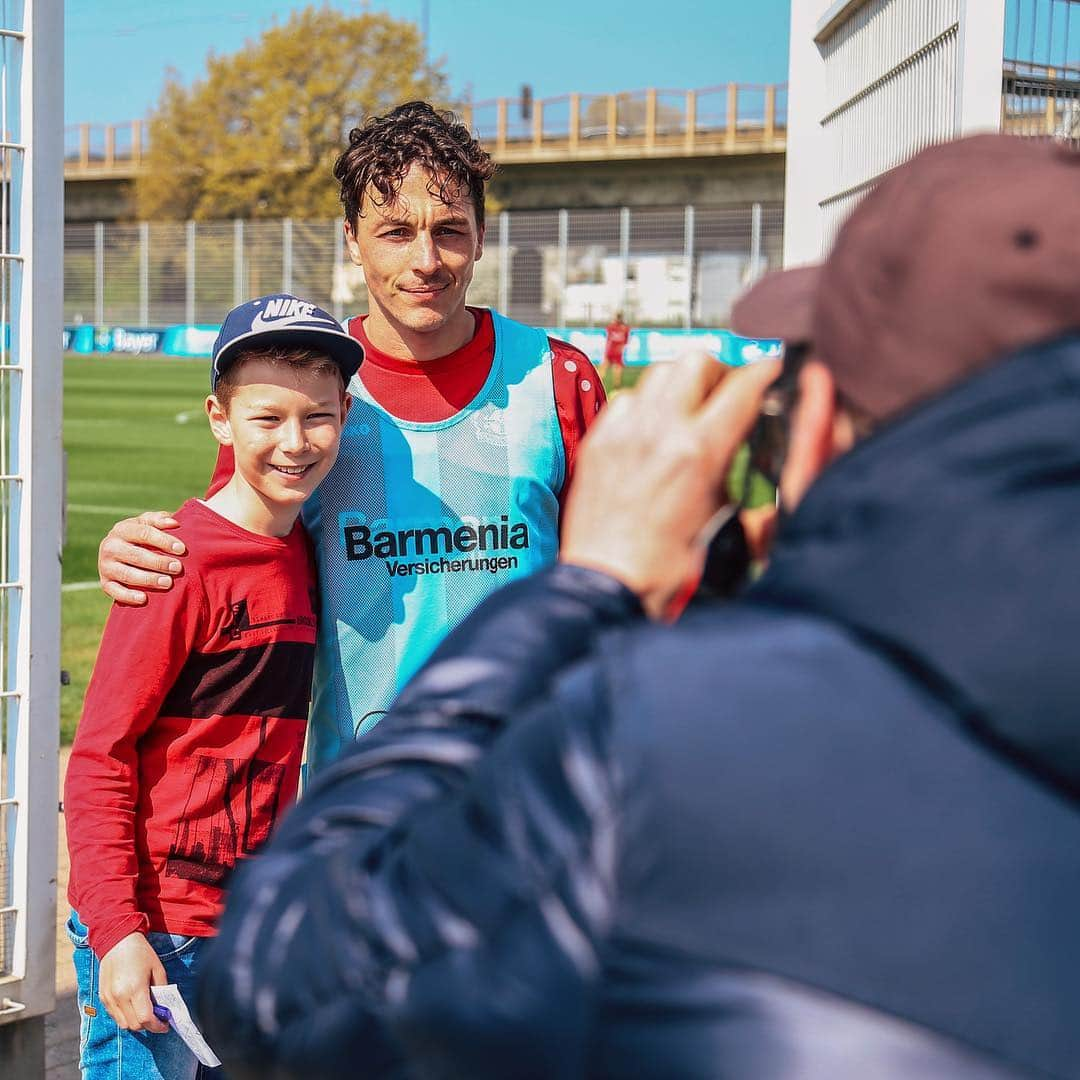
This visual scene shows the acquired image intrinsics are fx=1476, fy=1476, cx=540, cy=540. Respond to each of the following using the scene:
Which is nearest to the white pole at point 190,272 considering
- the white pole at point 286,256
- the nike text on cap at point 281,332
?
the white pole at point 286,256

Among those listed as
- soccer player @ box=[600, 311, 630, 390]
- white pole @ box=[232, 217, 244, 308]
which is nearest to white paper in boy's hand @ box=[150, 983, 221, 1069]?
soccer player @ box=[600, 311, 630, 390]

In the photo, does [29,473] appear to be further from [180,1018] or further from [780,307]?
[780,307]

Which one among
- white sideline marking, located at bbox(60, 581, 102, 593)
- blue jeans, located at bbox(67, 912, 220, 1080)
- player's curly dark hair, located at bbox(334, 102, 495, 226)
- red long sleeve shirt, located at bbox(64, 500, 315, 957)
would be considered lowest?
white sideline marking, located at bbox(60, 581, 102, 593)

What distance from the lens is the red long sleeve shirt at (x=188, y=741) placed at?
8.56 ft

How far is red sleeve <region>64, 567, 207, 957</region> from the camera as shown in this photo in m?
2.59

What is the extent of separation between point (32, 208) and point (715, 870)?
2.99 meters

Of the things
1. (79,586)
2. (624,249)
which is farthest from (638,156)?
(79,586)

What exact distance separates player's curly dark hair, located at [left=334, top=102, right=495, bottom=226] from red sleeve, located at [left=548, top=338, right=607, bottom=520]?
1.24 feet

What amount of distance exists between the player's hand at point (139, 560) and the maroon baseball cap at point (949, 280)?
181 cm

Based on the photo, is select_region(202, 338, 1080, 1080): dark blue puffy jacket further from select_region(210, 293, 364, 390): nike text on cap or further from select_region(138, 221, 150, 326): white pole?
select_region(138, 221, 150, 326): white pole

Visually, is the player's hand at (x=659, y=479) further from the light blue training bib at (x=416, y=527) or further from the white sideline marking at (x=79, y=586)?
the white sideline marking at (x=79, y=586)

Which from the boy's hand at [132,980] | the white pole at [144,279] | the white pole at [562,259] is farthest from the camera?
the white pole at [144,279]

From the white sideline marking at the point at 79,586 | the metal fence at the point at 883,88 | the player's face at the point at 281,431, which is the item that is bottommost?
the white sideline marking at the point at 79,586

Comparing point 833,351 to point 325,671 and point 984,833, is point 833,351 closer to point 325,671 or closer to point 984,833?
point 984,833
